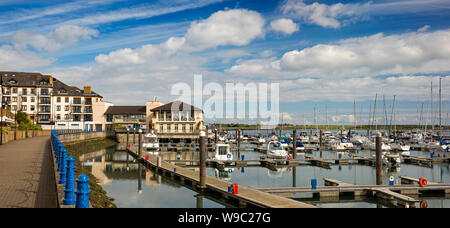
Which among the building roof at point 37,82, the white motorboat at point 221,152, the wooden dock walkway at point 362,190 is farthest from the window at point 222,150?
the building roof at point 37,82

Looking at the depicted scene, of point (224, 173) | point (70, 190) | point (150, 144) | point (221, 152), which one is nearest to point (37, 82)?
point (150, 144)

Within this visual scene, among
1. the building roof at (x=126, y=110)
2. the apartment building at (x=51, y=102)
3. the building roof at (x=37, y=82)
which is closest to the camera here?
the building roof at (x=126, y=110)

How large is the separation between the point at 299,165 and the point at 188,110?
4246cm

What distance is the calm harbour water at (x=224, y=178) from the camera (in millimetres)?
25047

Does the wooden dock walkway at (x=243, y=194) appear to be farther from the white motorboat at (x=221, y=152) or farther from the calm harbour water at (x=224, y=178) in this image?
the white motorboat at (x=221, y=152)

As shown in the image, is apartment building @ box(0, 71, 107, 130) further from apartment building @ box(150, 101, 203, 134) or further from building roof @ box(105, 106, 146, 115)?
apartment building @ box(150, 101, 203, 134)

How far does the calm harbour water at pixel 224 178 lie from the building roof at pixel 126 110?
4052cm

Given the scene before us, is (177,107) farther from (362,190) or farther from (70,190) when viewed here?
(70,190)

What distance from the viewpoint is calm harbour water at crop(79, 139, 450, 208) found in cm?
2505

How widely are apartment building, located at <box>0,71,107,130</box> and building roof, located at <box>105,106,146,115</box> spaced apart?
219cm

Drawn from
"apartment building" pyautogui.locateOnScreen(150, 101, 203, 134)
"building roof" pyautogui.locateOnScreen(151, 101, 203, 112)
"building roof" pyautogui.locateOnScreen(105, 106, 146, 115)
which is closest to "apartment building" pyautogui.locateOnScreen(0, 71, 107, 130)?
"building roof" pyautogui.locateOnScreen(105, 106, 146, 115)

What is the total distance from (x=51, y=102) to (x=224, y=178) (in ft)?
252

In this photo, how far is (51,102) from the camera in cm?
9669
